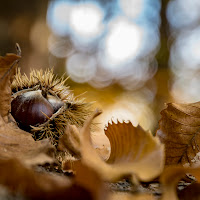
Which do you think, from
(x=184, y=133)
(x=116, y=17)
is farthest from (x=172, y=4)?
(x=184, y=133)

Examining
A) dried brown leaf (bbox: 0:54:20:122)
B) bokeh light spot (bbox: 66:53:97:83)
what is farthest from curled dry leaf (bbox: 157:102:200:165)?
bokeh light spot (bbox: 66:53:97:83)

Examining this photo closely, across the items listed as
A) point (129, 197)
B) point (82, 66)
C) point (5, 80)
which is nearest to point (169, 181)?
point (129, 197)

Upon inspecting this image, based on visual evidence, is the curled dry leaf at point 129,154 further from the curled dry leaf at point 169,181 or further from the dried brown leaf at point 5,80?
the dried brown leaf at point 5,80

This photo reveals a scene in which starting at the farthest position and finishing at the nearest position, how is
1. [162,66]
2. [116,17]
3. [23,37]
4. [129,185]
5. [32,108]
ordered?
[116,17] → [162,66] → [23,37] → [32,108] → [129,185]

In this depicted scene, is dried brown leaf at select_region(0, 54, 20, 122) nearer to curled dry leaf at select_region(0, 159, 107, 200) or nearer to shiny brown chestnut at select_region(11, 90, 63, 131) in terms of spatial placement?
shiny brown chestnut at select_region(11, 90, 63, 131)

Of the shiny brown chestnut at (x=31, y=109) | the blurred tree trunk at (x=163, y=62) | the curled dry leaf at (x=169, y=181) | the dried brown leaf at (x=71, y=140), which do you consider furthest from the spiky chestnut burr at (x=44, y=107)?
the blurred tree trunk at (x=163, y=62)

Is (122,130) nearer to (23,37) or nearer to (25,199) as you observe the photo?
(25,199)
